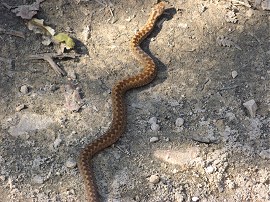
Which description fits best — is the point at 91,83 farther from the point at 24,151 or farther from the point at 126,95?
the point at 24,151

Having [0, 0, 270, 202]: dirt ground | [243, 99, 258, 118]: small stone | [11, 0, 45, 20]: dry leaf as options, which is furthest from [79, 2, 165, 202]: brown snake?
[11, 0, 45, 20]: dry leaf

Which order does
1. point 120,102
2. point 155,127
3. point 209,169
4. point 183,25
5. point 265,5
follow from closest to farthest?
point 209,169
point 155,127
point 120,102
point 183,25
point 265,5

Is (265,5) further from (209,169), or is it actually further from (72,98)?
(72,98)

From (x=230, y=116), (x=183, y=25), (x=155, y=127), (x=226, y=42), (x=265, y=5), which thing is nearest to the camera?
(x=155, y=127)

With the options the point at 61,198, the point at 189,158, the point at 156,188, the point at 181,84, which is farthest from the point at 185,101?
the point at 61,198

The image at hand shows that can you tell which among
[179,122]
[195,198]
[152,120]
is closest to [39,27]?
[152,120]

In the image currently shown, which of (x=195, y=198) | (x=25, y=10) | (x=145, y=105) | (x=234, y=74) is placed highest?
(x=25, y=10)

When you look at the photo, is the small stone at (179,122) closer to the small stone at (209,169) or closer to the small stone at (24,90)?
the small stone at (209,169)
